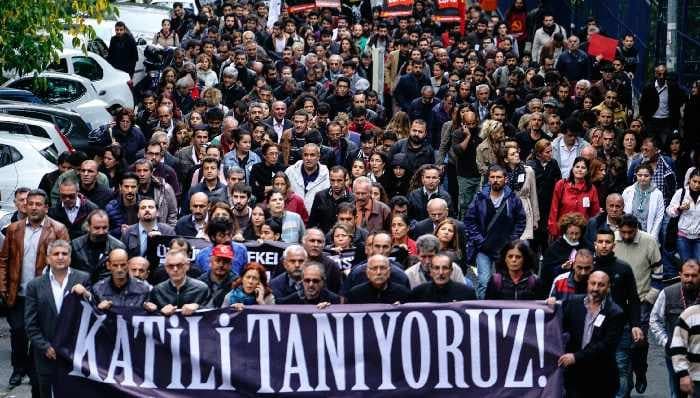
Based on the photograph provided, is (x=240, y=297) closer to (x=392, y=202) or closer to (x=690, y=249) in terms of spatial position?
(x=392, y=202)

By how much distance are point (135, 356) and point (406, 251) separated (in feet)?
10.4

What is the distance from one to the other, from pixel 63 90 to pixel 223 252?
15091 millimetres

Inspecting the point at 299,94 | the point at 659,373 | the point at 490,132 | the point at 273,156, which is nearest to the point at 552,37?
the point at 299,94

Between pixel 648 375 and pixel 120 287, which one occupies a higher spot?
pixel 120 287

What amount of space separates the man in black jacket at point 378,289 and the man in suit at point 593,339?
1306mm

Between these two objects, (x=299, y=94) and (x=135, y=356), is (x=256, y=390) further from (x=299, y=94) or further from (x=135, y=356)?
(x=299, y=94)

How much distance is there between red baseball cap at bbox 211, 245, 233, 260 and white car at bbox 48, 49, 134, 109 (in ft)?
50.1

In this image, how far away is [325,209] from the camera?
57.6 feet

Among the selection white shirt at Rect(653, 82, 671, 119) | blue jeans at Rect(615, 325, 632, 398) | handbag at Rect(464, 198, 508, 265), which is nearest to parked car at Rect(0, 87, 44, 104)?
white shirt at Rect(653, 82, 671, 119)

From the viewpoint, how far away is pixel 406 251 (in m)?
15.6

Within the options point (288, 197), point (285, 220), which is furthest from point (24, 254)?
point (288, 197)

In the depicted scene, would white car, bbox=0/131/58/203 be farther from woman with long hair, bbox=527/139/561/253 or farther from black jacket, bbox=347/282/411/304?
black jacket, bbox=347/282/411/304

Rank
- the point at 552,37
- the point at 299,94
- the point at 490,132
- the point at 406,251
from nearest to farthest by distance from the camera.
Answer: the point at 406,251 < the point at 490,132 < the point at 299,94 < the point at 552,37

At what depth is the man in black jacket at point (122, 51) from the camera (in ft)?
102
